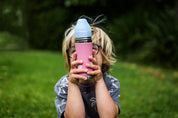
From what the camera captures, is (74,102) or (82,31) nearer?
(82,31)

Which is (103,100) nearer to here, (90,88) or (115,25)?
(90,88)

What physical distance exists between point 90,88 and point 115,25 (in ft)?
31.5

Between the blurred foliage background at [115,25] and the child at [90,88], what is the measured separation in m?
1.59

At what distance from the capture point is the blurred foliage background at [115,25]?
8.17 m

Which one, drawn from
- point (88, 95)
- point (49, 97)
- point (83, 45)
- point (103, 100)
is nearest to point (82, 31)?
point (83, 45)

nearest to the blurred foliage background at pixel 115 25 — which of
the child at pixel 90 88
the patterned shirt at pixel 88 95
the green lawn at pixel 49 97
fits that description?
the green lawn at pixel 49 97

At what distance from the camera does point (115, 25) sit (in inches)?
450

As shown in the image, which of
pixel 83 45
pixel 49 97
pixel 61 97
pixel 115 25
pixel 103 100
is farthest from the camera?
pixel 115 25

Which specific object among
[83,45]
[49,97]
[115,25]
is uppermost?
[115,25]

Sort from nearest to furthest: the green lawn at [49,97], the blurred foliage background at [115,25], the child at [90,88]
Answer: the child at [90,88] → the green lawn at [49,97] → the blurred foliage background at [115,25]

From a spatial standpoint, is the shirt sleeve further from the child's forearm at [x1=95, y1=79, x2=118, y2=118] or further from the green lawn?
the green lawn

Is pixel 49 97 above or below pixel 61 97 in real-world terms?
below

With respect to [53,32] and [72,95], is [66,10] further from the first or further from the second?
[72,95]

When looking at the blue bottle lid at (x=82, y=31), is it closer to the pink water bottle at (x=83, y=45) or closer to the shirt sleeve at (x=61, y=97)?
the pink water bottle at (x=83, y=45)
